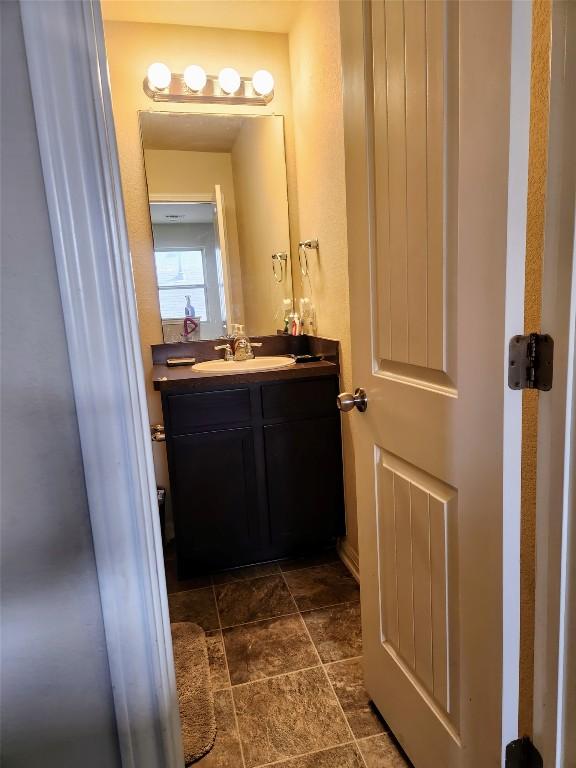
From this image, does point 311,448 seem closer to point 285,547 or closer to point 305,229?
point 285,547

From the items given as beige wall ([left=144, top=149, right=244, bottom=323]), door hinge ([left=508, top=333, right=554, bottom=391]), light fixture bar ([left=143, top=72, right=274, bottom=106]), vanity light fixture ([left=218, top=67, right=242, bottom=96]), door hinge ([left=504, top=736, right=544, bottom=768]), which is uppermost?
vanity light fixture ([left=218, top=67, right=242, bottom=96])

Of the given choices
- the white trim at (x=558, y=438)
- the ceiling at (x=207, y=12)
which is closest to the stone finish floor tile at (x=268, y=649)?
the white trim at (x=558, y=438)

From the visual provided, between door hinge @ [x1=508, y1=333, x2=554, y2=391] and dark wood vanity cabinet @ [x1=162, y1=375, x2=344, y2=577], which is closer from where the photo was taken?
door hinge @ [x1=508, y1=333, x2=554, y2=391]

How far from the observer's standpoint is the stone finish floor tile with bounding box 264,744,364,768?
119cm

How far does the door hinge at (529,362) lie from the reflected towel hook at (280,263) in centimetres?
181

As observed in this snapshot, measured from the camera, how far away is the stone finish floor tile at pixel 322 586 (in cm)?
185

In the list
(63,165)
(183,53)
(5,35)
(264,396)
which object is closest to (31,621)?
(63,165)

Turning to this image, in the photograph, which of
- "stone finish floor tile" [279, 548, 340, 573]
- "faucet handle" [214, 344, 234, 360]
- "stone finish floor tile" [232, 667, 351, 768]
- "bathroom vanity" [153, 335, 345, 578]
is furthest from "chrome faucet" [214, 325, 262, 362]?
"stone finish floor tile" [232, 667, 351, 768]

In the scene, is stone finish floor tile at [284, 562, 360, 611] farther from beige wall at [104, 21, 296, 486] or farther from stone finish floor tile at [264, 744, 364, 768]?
beige wall at [104, 21, 296, 486]

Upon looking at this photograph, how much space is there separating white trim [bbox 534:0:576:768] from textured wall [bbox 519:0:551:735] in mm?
85

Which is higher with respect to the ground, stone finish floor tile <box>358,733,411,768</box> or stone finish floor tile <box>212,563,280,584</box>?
stone finish floor tile <box>358,733,411,768</box>

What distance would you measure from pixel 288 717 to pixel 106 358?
131 centimetres

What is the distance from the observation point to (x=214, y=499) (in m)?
1.95

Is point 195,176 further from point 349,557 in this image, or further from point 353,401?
point 349,557
